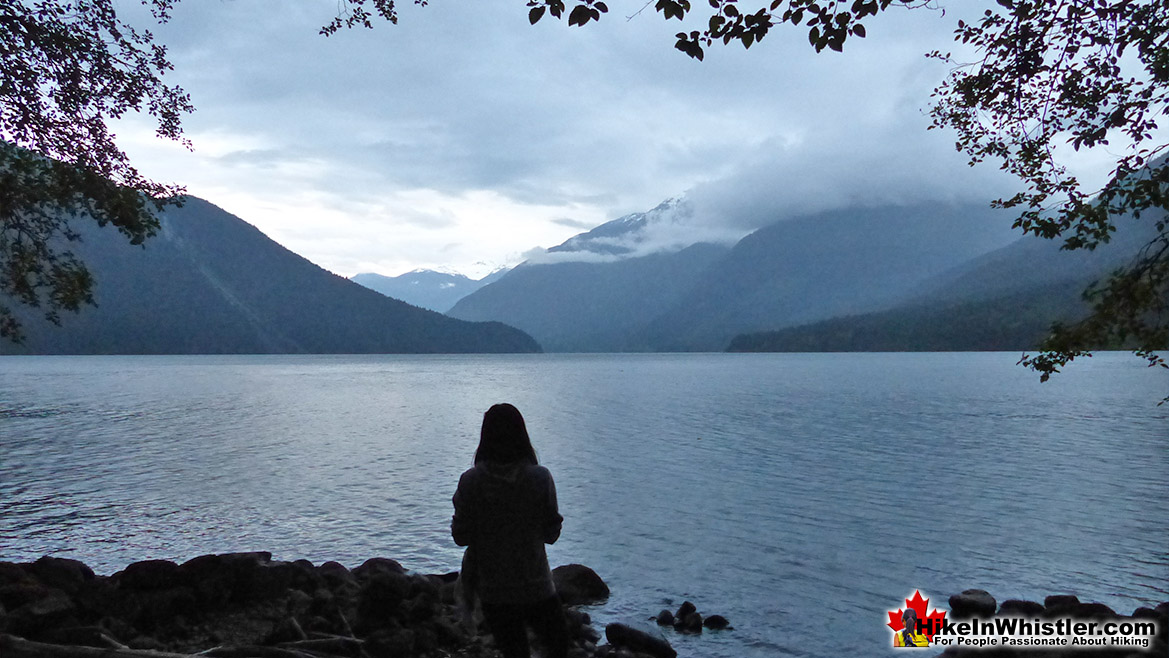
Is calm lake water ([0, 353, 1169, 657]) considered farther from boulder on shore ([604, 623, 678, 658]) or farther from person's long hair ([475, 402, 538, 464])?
person's long hair ([475, 402, 538, 464])

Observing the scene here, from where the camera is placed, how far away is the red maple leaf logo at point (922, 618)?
1512cm

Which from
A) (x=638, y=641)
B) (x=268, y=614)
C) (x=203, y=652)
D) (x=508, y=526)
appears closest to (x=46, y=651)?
(x=203, y=652)

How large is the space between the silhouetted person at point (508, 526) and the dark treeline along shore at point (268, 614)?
337 cm

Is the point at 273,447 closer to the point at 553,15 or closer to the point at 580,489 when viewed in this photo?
the point at 580,489

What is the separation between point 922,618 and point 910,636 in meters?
1.15

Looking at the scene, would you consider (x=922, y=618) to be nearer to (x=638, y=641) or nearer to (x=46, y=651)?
(x=638, y=641)

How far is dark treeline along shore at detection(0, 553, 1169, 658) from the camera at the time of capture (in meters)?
10.8

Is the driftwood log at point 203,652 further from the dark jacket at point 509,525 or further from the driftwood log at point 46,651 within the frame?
the dark jacket at point 509,525

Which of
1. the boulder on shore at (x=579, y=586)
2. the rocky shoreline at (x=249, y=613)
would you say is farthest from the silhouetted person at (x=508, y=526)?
the boulder on shore at (x=579, y=586)

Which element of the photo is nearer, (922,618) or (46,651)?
(46,651)

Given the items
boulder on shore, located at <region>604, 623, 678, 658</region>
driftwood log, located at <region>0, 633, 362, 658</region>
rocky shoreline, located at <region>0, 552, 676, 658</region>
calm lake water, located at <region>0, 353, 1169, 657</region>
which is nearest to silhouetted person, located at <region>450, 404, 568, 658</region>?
driftwood log, located at <region>0, 633, 362, 658</region>

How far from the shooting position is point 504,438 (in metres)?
6.73

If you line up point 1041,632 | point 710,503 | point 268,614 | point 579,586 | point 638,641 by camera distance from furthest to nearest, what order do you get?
1. point 710,503
2. point 579,586
3. point 638,641
4. point 1041,632
5. point 268,614

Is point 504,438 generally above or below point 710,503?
above
